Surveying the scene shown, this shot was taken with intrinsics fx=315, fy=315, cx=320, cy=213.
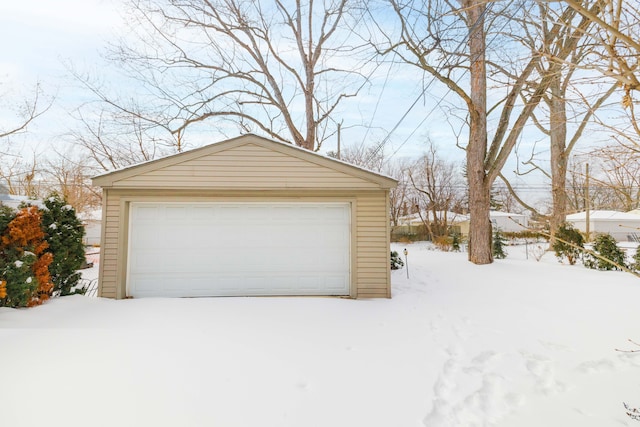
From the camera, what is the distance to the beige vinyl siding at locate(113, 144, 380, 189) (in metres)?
6.15

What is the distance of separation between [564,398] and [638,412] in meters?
0.48

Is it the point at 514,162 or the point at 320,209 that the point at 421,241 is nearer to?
the point at 514,162

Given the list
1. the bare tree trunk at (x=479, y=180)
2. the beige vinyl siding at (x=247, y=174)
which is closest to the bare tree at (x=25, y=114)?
the beige vinyl siding at (x=247, y=174)

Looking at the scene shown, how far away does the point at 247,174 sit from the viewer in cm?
630

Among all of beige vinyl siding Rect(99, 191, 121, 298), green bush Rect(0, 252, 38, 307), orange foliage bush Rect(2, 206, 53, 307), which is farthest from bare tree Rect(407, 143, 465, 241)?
green bush Rect(0, 252, 38, 307)

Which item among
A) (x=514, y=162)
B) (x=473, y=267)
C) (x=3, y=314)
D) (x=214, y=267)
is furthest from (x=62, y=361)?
(x=514, y=162)

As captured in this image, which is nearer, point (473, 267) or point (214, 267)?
point (214, 267)

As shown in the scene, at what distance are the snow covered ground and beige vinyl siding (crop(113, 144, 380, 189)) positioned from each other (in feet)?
7.39

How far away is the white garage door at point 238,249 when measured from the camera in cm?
622

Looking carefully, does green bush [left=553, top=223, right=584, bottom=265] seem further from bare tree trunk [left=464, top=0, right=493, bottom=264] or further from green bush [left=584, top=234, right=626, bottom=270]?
bare tree trunk [left=464, top=0, right=493, bottom=264]

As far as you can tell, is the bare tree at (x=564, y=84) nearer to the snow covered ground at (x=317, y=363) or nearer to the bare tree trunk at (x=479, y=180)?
the snow covered ground at (x=317, y=363)

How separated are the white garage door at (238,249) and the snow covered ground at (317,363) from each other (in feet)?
1.75

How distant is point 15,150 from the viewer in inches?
648

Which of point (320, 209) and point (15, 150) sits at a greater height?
point (15, 150)
